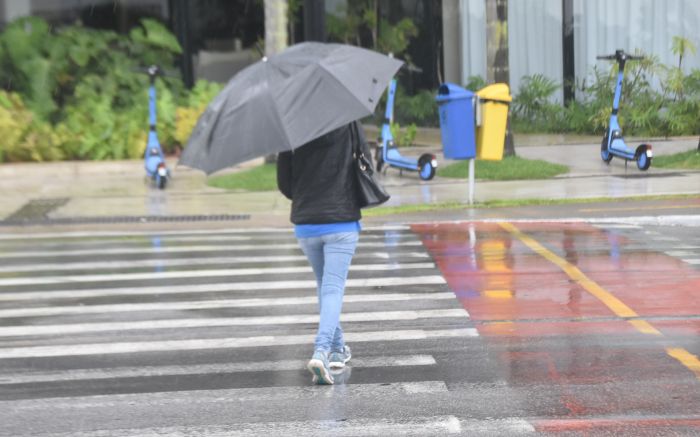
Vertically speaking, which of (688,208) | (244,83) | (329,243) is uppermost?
(244,83)

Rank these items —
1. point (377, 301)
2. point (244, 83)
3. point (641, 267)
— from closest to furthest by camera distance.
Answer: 1. point (244, 83)
2. point (377, 301)
3. point (641, 267)

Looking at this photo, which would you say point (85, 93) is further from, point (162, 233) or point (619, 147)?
point (619, 147)

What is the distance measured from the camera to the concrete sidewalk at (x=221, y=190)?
1631 centimetres

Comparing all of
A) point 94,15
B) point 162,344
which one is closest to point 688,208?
point 162,344

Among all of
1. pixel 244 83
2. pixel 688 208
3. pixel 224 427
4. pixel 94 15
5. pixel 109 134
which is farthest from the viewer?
pixel 94 15

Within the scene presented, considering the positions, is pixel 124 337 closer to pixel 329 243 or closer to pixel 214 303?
pixel 214 303

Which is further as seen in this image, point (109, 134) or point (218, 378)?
point (109, 134)

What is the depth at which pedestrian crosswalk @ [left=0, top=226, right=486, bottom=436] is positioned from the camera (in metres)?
6.68

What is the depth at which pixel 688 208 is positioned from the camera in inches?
583

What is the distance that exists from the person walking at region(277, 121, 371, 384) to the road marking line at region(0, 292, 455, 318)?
8.15 ft

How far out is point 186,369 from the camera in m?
7.78

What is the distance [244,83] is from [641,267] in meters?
5.30

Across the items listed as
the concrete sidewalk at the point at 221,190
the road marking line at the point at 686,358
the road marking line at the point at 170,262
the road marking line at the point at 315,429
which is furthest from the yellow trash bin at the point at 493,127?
the road marking line at the point at 315,429

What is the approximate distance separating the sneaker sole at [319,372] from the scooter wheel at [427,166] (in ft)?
37.2
